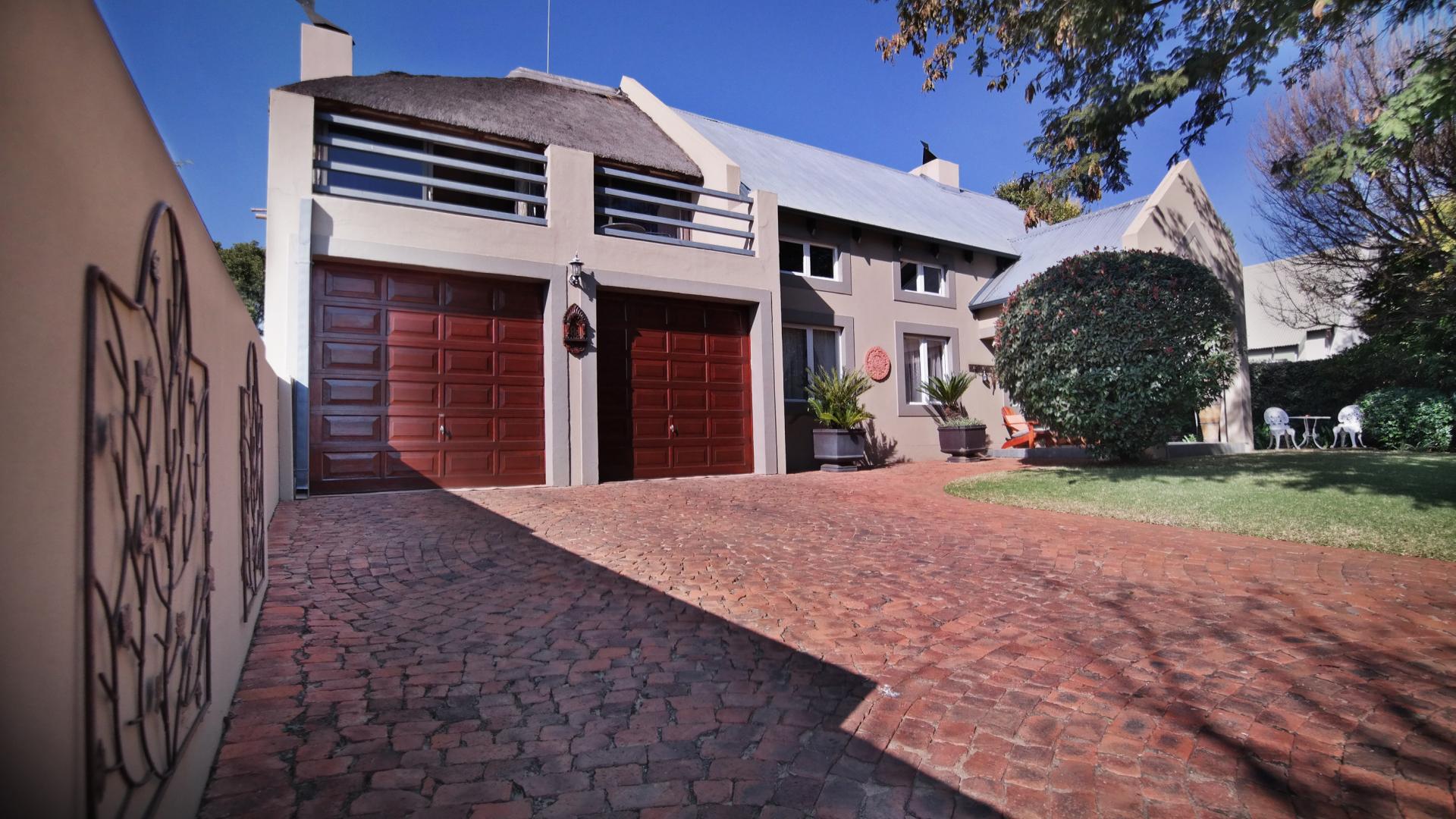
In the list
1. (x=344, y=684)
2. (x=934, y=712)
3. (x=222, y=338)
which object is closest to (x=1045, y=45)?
(x=934, y=712)

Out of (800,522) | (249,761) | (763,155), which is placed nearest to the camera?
(249,761)

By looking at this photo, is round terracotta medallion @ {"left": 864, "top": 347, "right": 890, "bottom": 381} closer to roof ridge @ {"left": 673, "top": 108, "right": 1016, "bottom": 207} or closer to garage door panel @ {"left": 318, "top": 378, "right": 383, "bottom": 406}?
roof ridge @ {"left": 673, "top": 108, "right": 1016, "bottom": 207}

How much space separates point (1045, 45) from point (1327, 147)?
2876mm

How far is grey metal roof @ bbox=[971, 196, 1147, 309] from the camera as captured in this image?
14.6m

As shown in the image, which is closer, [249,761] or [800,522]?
[249,761]

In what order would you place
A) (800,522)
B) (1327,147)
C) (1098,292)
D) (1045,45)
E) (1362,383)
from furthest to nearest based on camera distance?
1. (1362,383)
2. (1098,292)
3. (1045,45)
4. (800,522)
5. (1327,147)

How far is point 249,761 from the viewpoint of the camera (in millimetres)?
2328

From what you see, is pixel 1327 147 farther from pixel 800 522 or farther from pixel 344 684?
pixel 344 684

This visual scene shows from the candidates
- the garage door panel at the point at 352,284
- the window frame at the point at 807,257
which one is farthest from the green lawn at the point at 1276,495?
the garage door panel at the point at 352,284

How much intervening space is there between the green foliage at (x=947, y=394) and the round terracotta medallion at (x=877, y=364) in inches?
42.1

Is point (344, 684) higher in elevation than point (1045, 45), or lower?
lower

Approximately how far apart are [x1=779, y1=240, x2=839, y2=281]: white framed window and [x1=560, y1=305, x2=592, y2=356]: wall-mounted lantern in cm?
478

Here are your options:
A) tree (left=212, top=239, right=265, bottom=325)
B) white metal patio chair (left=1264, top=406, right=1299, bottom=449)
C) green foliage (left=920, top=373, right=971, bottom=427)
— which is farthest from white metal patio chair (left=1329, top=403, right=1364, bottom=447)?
tree (left=212, top=239, right=265, bottom=325)

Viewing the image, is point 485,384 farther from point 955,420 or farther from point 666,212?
point 955,420
